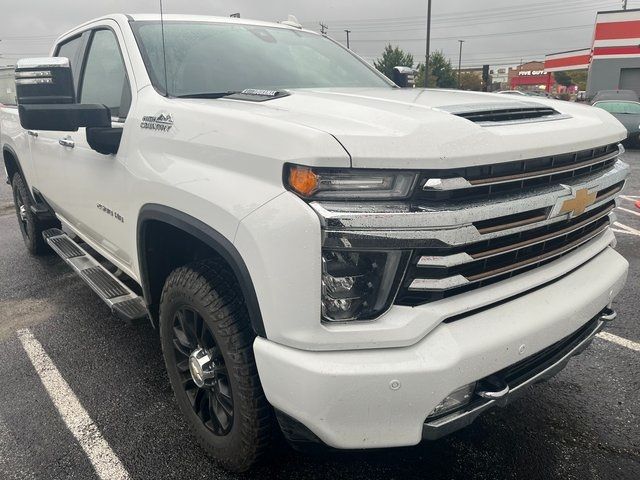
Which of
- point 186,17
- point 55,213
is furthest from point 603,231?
point 55,213

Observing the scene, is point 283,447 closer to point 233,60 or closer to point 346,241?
point 346,241

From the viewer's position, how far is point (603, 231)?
2.62 m

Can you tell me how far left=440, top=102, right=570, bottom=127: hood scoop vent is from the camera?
1.99 m

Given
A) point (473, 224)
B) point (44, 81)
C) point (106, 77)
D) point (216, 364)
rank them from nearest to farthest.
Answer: point (473, 224), point (216, 364), point (44, 81), point (106, 77)

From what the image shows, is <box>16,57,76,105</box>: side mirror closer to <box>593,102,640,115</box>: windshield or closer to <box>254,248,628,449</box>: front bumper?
<box>254,248,628,449</box>: front bumper

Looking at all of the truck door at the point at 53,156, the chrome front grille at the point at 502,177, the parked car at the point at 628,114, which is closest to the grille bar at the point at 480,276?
the chrome front grille at the point at 502,177

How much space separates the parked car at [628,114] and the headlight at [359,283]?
15186mm

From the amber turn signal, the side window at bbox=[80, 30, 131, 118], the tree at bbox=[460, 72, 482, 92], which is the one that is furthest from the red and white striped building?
the tree at bbox=[460, 72, 482, 92]

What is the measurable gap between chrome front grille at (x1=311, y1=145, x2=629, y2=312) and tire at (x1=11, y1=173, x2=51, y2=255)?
4.50 m

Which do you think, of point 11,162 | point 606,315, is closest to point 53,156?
point 11,162

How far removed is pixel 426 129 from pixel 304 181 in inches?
17.0

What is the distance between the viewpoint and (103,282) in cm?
339

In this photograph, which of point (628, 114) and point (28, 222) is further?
point (628, 114)

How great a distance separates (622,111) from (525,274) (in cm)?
1536
